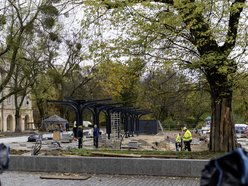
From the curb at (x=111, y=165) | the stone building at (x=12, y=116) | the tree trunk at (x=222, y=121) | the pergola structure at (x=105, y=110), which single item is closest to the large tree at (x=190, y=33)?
the tree trunk at (x=222, y=121)

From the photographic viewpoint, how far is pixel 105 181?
548 inches

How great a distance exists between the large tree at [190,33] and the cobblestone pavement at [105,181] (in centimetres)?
439

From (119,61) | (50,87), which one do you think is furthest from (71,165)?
(50,87)

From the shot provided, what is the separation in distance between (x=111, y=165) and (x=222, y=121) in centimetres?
541

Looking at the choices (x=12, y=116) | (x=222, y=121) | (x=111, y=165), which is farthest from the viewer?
(x=12, y=116)

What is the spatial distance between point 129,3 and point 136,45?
1.73 meters

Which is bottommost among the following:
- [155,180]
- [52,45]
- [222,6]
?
[155,180]

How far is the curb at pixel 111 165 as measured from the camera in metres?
14.6

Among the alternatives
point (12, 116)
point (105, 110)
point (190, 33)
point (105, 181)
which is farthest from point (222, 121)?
point (12, 116)

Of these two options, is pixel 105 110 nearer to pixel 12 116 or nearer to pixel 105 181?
pixel 105 181

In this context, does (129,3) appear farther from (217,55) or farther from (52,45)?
(52,45)

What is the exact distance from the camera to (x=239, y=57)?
54.4 feet

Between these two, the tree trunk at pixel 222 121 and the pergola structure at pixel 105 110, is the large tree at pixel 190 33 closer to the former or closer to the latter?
the tree trunk at pixel 222 121

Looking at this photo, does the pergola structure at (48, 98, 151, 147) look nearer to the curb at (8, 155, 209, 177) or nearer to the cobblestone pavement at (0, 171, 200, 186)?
the curb at (8, 155, 209, 177)
